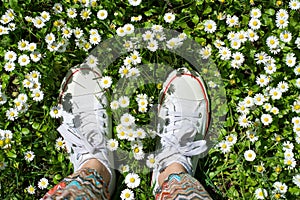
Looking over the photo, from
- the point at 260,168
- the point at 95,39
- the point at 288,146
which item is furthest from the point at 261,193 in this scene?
the point at 95,39

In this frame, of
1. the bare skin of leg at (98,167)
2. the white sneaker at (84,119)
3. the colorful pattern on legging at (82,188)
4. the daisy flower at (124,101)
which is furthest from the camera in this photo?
the daisy flower at (124,101)

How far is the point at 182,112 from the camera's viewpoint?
2.10m

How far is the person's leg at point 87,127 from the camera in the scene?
6.21 ft

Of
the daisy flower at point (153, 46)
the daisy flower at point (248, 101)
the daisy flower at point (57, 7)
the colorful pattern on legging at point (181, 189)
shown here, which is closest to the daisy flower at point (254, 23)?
the daisy flower at point (248, 101)

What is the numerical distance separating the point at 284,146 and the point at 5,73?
1.38 m

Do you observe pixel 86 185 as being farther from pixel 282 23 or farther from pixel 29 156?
pixel 282 23

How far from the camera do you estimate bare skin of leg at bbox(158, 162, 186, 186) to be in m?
1.89

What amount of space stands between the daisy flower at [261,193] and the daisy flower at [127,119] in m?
0.65

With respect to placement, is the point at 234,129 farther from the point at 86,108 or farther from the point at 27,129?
the point at 27,129

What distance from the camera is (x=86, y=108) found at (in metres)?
2.12

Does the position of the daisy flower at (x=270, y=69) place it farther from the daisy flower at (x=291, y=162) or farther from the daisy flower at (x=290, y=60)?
the daisy flower at (x=291, y=162)

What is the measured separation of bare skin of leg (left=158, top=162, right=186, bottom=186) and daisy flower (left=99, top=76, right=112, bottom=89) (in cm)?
48

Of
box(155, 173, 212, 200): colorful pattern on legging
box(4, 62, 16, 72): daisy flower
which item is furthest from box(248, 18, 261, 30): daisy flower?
box(4, 62, 16, 72): daisy flower

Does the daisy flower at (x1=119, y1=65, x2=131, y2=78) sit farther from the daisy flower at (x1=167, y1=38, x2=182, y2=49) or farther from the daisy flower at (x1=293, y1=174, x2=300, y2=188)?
the daisy flower at (x1=293, y1=174, x2=300, y2=188)
